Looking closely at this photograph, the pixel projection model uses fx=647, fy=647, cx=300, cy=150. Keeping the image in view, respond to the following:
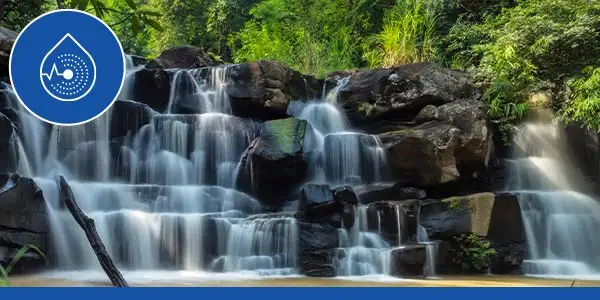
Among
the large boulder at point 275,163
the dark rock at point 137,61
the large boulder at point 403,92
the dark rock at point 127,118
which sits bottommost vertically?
the large boulder at point 275,163

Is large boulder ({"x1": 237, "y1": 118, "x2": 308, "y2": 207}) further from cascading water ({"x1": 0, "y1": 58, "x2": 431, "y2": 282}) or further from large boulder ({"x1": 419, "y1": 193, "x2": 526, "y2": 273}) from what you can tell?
large boulder ({"x1": 419, "y1": 193, "x2": 526, "y2": 273})

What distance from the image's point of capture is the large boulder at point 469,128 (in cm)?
734

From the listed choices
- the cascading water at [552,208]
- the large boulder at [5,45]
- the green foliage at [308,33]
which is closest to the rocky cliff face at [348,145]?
the cascading water at [552,208]

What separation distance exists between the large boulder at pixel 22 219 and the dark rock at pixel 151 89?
110 inches

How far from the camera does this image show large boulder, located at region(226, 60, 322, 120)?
7.86 metres

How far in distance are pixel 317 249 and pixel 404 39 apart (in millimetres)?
5203

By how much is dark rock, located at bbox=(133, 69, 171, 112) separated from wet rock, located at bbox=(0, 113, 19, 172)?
7.16 ft

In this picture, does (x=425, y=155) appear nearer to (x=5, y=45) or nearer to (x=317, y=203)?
(x=317, y=203)

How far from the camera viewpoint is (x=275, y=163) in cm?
695

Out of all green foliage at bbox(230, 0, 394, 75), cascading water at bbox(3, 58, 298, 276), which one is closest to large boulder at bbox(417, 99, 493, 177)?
cascading water at bbox(3, 58, 298, 276)

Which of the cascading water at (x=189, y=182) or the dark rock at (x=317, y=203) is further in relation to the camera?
the dark rock at (x=317, y=203)

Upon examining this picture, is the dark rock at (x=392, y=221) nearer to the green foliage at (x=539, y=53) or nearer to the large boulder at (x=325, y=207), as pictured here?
the large boulder at (x=325, y=207)

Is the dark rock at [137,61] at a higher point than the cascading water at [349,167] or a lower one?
higher

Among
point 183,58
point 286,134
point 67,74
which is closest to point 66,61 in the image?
point 67,74
